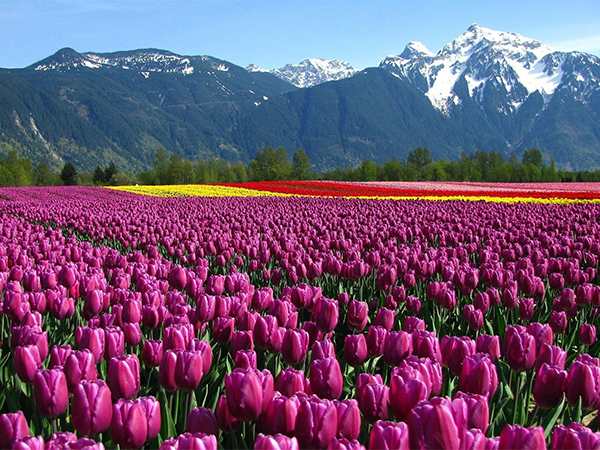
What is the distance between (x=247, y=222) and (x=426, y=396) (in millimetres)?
8800

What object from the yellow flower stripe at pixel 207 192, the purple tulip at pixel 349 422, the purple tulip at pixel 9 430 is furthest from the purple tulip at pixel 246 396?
the yellow flower stripe at pixel 207 192

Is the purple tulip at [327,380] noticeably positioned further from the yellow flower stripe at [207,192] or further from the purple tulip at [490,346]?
the yellow flower stripe at [207,192]

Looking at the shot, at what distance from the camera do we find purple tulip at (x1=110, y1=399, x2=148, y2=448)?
1785 mm

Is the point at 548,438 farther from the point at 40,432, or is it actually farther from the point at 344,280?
the point at 344,280

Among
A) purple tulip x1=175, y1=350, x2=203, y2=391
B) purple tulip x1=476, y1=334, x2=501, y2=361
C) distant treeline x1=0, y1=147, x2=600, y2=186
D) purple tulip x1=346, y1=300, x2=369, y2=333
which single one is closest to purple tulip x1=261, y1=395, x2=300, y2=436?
purple tulip x1=175, y1=350, x2=203, y2=391

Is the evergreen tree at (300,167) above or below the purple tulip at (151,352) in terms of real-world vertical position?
above

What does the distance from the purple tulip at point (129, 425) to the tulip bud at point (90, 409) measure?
0.09 meters

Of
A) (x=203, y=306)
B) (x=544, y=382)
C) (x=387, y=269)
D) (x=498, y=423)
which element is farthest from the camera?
(x=387, y=269)

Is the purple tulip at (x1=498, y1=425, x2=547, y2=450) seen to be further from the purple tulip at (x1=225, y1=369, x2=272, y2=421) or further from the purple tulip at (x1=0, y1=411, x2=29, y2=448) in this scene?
the purple tulip at (x1=0, y1=411, x2=29, y2=448)

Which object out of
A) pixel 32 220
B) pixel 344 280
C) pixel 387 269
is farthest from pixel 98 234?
pixel 387 269

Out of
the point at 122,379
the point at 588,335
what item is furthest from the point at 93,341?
the point at 588,335

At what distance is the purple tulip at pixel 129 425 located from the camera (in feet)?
5.86

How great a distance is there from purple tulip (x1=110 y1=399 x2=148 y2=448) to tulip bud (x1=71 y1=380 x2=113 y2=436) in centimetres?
9

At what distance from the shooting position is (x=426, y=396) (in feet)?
6.34
